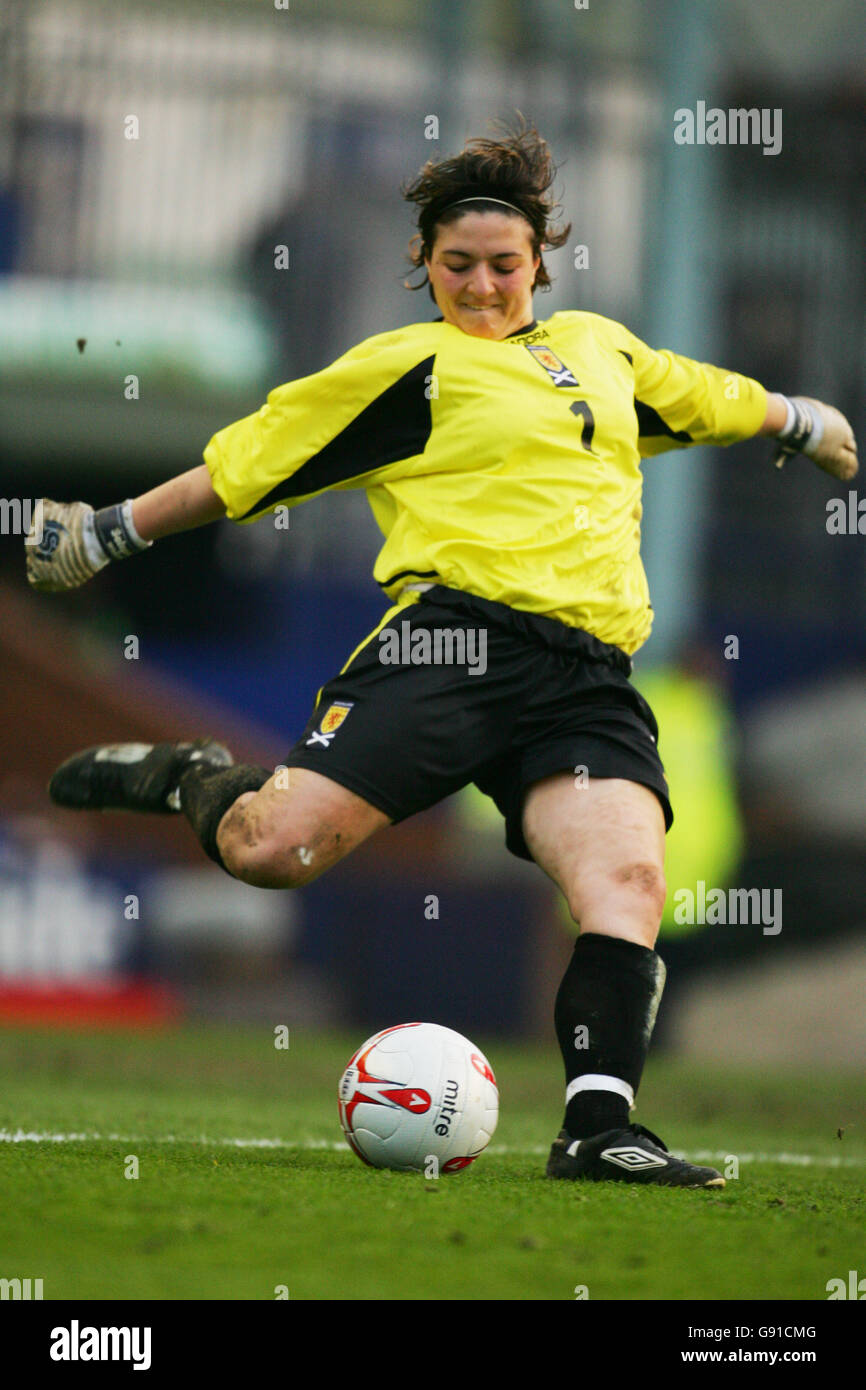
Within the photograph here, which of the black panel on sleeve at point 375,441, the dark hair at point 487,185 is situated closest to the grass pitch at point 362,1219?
the black panel on sleeve at point 375,441

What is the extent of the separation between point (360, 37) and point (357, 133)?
40.8 inches

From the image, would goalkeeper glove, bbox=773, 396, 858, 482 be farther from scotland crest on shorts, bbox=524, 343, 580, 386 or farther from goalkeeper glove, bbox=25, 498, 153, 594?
goalkeeper glove, bbox=25, 498, 153, 594

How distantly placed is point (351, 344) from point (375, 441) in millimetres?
12668

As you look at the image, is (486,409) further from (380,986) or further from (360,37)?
(360,37)

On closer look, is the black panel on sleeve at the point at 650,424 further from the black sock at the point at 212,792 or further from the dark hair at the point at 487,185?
the black sock at the point at 212,792

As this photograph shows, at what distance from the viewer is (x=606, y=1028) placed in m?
4.15

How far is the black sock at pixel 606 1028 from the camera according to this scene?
413 centimetres

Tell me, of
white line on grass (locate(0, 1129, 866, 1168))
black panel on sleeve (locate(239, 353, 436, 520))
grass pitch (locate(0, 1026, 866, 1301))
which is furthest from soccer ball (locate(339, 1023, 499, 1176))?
black panel on sleeve (locate(239, 353, 436, 520))

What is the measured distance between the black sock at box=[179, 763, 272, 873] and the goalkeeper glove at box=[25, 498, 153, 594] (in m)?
0.58

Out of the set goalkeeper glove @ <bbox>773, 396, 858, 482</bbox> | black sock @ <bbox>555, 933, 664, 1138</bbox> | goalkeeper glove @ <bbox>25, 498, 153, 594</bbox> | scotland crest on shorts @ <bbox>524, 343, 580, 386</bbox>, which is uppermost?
goalkeeper glove @ <bbox>773, 396, 858, 482</bbox>

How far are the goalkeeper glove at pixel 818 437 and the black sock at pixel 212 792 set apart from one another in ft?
5.66

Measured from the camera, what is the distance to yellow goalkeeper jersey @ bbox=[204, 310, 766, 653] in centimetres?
444

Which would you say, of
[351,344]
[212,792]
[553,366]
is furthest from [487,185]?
[351,344]

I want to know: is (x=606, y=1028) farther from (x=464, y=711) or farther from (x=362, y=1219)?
(x=362, y=1219)
